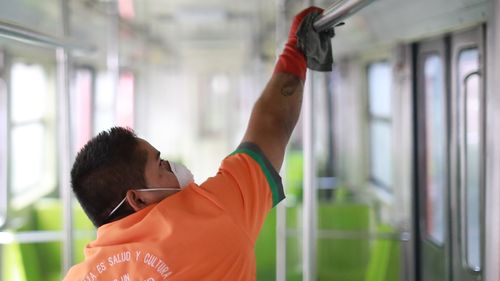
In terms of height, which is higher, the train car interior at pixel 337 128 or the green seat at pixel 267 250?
the train car interior at pixel 337 128

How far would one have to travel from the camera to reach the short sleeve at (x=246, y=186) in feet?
4.96

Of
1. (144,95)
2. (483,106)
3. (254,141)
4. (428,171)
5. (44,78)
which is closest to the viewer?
(254,141)

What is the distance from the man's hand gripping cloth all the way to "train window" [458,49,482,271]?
0.96 meters

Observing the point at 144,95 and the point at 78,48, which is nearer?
the point at 78,48

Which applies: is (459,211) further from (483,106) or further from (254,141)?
(254,141)

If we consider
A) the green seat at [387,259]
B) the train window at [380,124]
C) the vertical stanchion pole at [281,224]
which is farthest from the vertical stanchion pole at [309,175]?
the train window at [380,124]

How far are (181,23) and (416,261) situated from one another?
4.12 m

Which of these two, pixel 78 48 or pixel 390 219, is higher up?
pixel 78 48

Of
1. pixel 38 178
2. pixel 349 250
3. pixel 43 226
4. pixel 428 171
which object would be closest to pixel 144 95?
pixel 38 178

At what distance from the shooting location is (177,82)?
13633 millimetres

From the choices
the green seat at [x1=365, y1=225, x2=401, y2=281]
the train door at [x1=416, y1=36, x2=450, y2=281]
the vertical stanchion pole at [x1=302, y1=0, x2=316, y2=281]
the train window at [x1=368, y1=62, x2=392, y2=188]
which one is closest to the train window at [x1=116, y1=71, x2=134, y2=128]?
the train window at [x1=368, y1=62, x2=392, y2=188]

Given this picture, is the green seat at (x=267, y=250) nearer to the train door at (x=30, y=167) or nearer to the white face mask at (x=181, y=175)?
the train door at (x=30, y=167)

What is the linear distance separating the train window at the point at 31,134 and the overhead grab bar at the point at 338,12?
10.6ft

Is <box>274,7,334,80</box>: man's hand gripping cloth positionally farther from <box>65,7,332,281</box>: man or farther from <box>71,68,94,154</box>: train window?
<box>71,68,94,154</box>: train window
